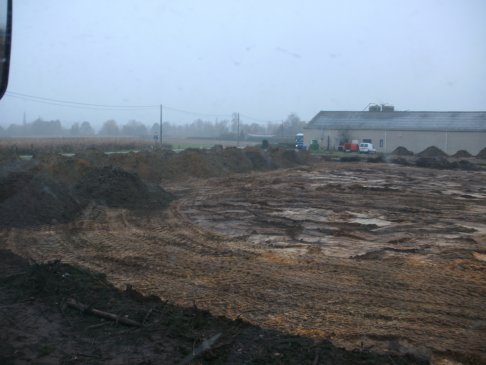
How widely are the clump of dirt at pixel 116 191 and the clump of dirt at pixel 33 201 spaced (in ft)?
4.18

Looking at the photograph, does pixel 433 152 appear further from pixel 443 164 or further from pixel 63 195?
pixel 63 195

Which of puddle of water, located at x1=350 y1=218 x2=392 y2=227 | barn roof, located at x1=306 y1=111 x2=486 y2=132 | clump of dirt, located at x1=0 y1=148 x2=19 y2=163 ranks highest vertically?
barn roof, located at x1=306 y1=111 x2=486 y2=132

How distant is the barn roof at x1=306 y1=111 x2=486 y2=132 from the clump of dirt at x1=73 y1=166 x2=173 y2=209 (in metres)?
48.5

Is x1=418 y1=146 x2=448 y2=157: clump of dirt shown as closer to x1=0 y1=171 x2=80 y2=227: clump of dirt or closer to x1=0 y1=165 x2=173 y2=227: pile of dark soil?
x1=0 y1=165 x2=173 y2=227: pile of dark soil

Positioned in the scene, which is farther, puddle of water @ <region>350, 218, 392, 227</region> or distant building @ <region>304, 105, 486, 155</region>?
distant building @ <region>304, 105, 486, 155</region>

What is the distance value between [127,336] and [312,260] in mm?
5615

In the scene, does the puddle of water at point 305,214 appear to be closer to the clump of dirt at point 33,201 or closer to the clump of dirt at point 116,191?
the clump of dirt at point 116,191

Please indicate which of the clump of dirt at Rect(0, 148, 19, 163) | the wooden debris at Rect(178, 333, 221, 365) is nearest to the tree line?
the clump of dirt at Rect(0, 148, 19, 163)

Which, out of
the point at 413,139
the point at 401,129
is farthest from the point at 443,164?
the point at 401,129

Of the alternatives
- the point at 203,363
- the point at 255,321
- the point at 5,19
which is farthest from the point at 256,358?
the point at 5,19

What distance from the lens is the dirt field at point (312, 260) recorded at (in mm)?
6594

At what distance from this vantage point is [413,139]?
60.2 meters

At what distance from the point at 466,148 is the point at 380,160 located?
16883 mm

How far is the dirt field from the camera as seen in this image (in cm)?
659
